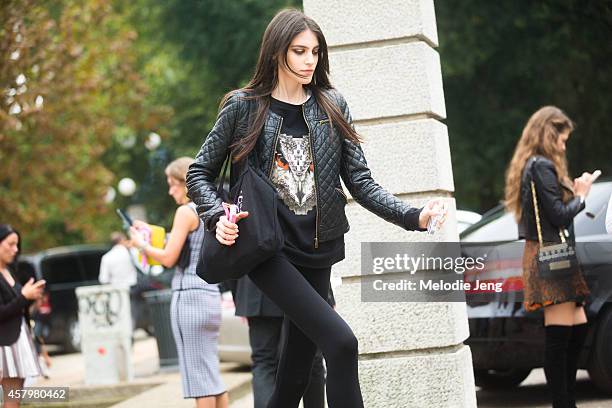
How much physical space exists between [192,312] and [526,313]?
2303 mm

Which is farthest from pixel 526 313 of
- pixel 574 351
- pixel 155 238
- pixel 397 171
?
pixel 155 238

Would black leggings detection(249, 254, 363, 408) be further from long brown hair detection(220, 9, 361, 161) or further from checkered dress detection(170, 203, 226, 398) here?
checkered dress detection(170, 203, 226, 398)

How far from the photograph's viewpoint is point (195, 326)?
282 inches

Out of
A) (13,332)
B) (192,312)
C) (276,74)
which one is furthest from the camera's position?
(13,332)

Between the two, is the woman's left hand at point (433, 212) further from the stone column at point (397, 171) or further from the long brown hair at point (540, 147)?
the long brown hair at point (540, 147)

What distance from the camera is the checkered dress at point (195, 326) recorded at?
714 centimetres

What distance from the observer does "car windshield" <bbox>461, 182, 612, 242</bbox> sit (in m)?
7.91

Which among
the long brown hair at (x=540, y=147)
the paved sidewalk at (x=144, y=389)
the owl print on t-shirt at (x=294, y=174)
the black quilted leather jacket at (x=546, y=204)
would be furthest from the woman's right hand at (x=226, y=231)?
the paved sidewalk at (x=144, y=389)

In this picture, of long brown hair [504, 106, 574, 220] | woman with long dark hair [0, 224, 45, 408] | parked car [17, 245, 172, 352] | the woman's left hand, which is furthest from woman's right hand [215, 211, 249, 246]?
parked car [17, 245, 172, 352]

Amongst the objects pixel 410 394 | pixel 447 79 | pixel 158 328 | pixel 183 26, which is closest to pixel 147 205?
pixel 183 26

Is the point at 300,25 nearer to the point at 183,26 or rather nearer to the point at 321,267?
the point at 321,267

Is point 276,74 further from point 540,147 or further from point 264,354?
point 540,147

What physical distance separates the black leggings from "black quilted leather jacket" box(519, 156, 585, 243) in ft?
8.46

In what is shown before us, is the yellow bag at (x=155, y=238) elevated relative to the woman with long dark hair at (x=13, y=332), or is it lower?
elevated
